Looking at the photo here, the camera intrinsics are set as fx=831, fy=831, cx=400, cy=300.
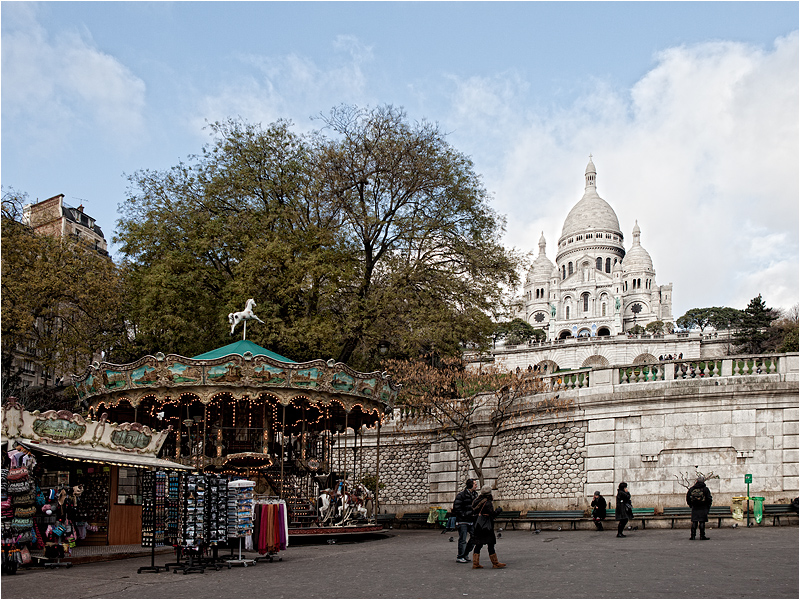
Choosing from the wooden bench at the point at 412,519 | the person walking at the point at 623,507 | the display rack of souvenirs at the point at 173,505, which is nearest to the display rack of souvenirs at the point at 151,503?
the display rack of souvenirs at the point at 173,505

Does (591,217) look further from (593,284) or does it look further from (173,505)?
(173,505)

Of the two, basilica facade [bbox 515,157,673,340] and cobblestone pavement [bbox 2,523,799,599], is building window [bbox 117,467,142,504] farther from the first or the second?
basilica facade [bbox 515,157,673,340]

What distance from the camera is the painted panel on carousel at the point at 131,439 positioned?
61.1 feet

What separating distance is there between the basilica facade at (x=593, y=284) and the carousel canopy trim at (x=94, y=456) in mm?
119024

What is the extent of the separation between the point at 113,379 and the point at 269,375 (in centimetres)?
440

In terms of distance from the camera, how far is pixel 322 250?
104ft

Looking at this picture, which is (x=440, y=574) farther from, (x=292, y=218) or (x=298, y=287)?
(x=292, y=218)

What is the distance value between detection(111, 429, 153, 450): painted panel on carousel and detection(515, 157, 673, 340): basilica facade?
117302 millimetres

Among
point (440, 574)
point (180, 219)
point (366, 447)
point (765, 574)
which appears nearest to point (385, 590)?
point (440, 574)

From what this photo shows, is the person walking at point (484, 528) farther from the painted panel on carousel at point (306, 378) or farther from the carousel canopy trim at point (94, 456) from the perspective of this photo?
the painted panel on carousel at point (306, 378)

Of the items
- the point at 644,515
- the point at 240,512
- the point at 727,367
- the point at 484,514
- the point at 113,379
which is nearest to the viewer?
the point at 484,514

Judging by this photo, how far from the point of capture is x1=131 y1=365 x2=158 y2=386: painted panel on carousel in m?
21.7

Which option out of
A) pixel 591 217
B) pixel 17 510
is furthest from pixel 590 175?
pixel 17 510

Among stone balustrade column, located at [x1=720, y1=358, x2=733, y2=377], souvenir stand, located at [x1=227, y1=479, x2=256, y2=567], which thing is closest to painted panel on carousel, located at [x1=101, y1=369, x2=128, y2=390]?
souvenir stand, located at [x1=227, y1=479, x2=256, y2=567]
